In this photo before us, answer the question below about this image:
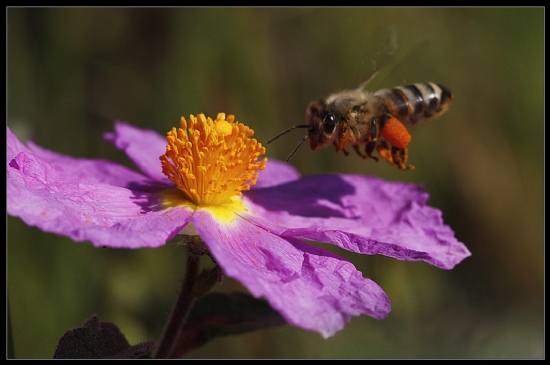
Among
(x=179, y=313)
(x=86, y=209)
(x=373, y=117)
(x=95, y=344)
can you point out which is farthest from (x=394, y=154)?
(x=95, y=344)

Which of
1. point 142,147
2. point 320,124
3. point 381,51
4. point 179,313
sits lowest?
point 179,313

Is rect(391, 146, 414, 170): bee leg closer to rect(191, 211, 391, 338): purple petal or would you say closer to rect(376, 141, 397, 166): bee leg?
rect(376, 141, 397, 166): bee leg

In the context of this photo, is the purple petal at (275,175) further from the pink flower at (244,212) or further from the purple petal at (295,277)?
the purple petal at (295,277)

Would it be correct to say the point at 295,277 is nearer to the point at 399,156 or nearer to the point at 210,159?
the point at 210,159

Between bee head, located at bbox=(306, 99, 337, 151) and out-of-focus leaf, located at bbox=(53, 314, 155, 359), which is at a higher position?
bee head, located at bbox=(306, 99, 337, 151)

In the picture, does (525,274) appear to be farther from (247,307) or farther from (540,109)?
(247,307)

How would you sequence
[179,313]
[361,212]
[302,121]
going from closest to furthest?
1. [179,313]
2. [361,212]
3. [302,121]

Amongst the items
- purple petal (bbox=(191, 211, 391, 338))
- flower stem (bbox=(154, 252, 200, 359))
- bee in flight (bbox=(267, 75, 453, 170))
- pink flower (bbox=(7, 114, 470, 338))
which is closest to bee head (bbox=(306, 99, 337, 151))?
bee in flight (bbox=(267, 75, 453, 170))

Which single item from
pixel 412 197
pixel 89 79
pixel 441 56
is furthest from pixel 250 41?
pixel 412 197
